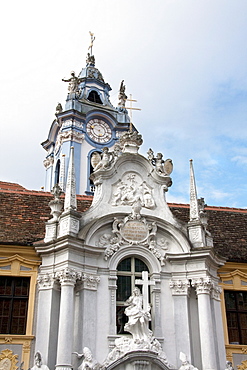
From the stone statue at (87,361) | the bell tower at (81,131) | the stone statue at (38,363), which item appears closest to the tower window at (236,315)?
the stone statue at (87,361)

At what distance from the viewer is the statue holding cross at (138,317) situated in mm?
16109

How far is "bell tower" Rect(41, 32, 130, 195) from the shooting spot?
35250 mm

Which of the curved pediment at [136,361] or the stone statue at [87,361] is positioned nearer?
the stone statue at [87,361]

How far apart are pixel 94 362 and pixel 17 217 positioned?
265 inches

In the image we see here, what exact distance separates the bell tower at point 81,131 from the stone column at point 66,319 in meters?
17.6

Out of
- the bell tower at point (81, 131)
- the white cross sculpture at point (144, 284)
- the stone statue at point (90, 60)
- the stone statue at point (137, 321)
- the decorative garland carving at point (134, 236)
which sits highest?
the stone statue at point (90, 60)

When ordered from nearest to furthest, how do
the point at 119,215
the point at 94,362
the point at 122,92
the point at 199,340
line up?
the point at 94,362 → the point at 199,340 → the point at 119,215 → the point at 122,92

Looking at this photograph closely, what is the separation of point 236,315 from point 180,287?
9.33 ft

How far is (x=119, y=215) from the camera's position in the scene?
60.0ft

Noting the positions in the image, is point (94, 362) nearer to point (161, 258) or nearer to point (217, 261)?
point (161, 258)

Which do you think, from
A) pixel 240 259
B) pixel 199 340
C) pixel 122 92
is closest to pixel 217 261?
pixel 240 259

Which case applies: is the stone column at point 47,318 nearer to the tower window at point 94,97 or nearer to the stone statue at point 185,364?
the stone statue at point 185,364

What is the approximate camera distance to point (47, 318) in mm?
16516

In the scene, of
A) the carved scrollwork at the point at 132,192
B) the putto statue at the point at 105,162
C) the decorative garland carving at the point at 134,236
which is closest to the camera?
the decorative garland carving at the point at 134,236
